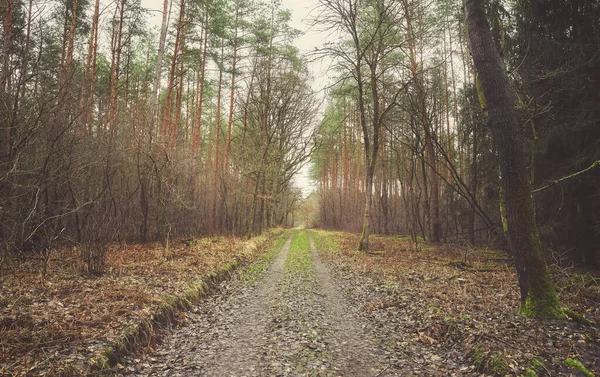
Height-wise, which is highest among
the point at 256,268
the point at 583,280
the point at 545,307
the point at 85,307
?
the point at 583,280

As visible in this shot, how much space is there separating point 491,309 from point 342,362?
3031 millimetres

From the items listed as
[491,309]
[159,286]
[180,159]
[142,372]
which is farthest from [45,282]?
[491,309]

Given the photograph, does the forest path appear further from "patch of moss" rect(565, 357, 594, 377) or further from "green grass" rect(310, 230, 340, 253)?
"green grass" rect(310, 230, 340, 253)

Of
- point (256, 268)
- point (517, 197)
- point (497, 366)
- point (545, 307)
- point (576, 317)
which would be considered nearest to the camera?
point (497, 366)

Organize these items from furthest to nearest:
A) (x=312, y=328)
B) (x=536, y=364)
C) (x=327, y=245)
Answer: (x=327, y=245)
(x=312, y=328)
(x=536, y=364)

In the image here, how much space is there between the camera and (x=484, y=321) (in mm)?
4863

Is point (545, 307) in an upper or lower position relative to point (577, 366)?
upper

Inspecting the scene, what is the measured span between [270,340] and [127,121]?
10965 mm

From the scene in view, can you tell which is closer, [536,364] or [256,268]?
[536,364]

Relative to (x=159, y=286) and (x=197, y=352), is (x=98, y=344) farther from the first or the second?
(x=159, y=286)

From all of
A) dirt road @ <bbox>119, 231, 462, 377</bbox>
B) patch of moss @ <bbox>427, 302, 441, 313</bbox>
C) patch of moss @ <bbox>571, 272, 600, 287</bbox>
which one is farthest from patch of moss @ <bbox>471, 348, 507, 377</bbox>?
patch of moss @ <bbox>571, 272, 600, 287</bbox>

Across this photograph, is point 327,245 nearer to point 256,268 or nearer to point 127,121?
point 256,268

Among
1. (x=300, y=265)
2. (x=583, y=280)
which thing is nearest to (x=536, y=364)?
(x=583, y=280)

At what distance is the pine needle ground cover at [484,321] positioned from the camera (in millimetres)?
3623
